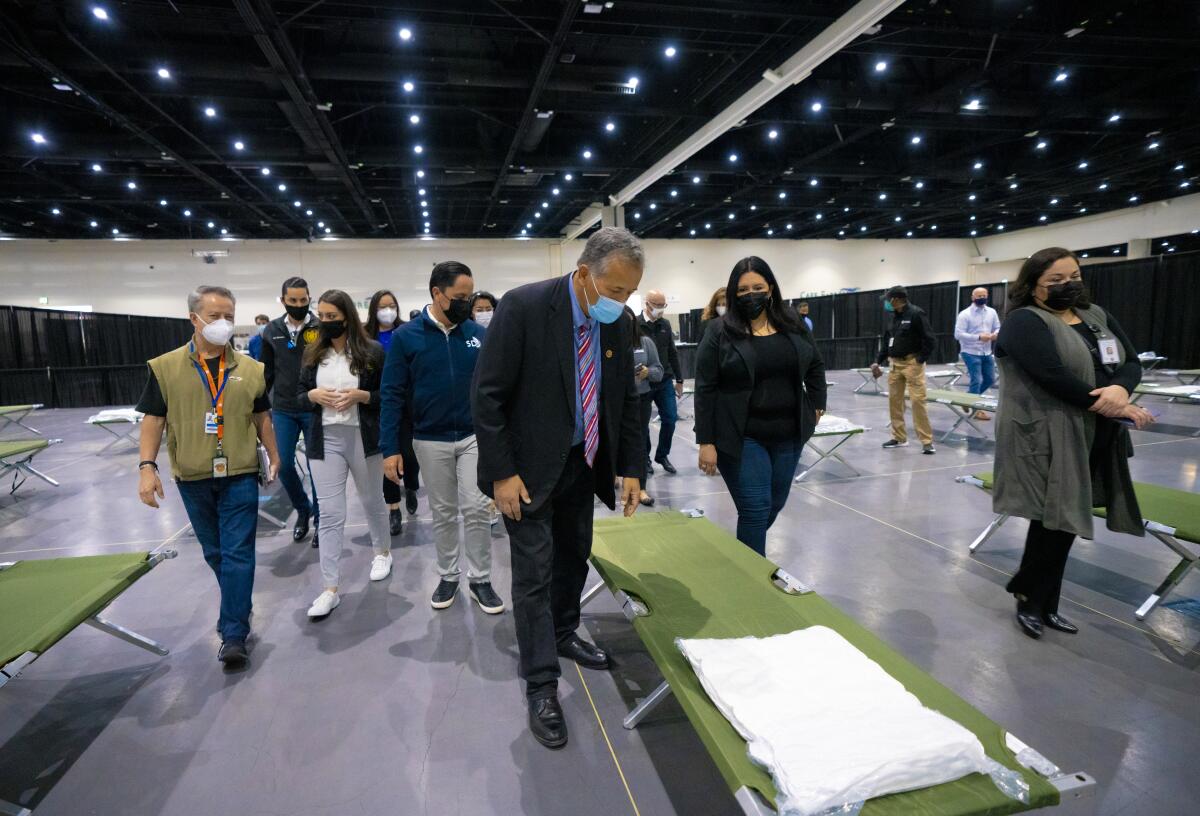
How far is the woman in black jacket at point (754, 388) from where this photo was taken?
2502 millimetres

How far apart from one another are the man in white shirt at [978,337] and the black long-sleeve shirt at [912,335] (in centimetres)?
219

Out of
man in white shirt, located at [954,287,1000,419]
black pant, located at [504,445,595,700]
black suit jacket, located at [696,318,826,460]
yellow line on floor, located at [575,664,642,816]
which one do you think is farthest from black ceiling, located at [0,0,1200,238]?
yellow line on floor, located at [575,664,642,816]

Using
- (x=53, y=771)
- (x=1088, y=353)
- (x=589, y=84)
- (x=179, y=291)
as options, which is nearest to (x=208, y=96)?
(x=589, y=84)

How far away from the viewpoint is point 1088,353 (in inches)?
92.2

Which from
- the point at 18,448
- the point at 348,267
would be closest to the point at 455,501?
the point at 18,448

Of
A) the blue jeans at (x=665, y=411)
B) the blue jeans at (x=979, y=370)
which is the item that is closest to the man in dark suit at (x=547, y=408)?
the blue jeans at (x=665, y=411)

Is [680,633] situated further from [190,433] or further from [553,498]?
[190,433]

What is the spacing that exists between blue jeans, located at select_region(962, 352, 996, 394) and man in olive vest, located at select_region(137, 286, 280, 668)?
8859mm

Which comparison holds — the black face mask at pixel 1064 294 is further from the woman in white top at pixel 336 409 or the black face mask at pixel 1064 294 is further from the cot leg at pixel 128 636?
the cot leg at pixel 128 636

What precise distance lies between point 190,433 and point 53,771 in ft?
4.01

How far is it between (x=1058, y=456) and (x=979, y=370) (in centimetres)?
702

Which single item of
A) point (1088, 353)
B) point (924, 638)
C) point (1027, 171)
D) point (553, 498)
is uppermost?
point (1027, 171)

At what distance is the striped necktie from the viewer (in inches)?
77.3

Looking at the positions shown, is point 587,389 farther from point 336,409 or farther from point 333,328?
point 333,328
